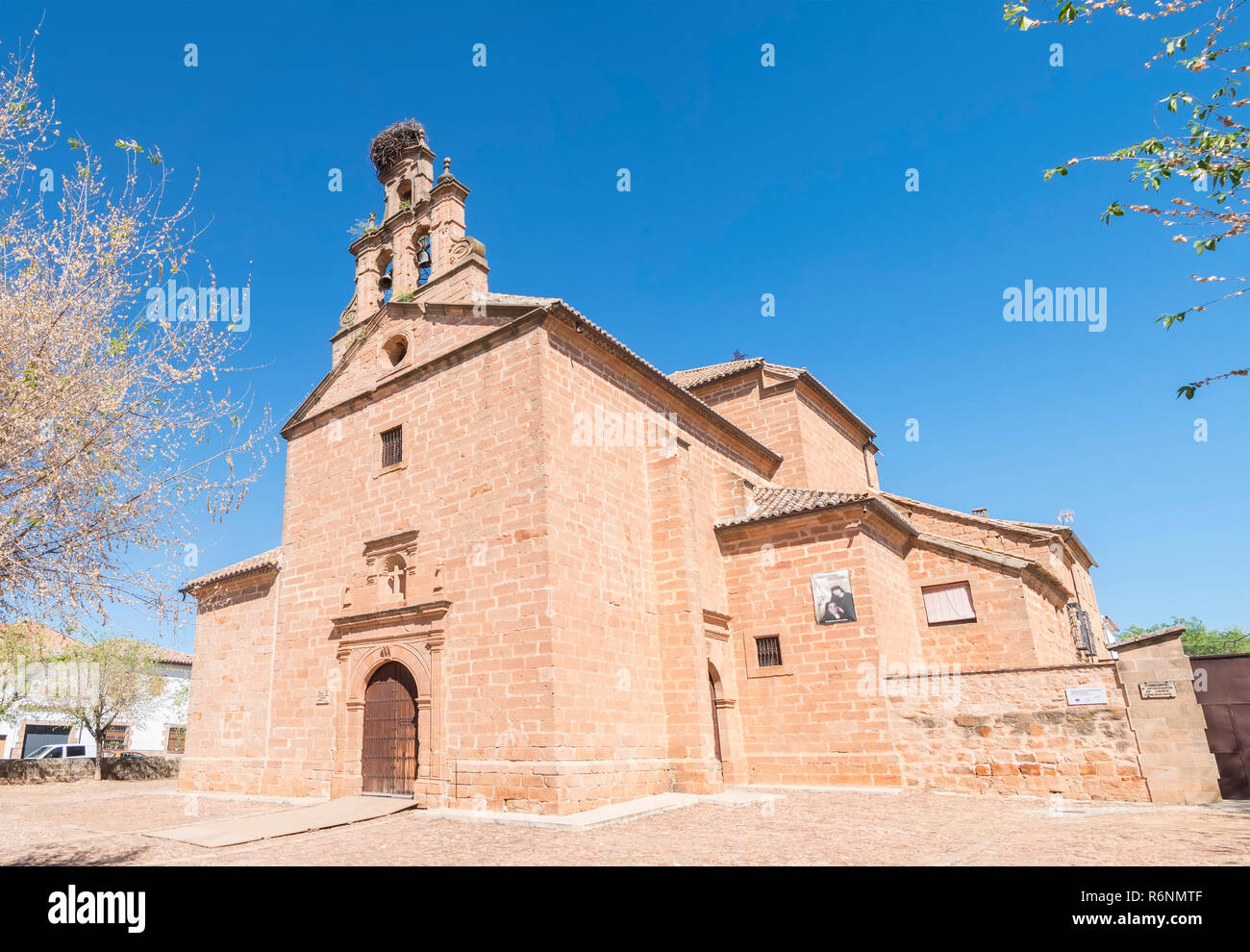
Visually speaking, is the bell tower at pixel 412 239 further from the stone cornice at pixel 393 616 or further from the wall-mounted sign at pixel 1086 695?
the wall-mounted sign at pixel 1086 695

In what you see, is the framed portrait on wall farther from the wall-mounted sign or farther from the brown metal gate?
the brown metal gate

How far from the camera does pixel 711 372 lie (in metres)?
24.1

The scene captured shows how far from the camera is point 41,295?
22.2 feet

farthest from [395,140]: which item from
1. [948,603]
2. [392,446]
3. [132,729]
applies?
[132,729]

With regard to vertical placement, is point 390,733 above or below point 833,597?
below

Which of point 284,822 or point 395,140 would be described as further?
point 395,140

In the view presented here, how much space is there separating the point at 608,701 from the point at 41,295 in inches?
351

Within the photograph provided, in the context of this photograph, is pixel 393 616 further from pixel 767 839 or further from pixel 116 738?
pixel 116 738

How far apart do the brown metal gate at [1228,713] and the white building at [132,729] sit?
1463 inches

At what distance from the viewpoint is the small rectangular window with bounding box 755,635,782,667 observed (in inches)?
588

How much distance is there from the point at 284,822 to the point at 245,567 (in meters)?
8.61

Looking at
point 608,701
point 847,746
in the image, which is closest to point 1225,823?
point 847,746

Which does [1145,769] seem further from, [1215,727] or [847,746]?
[847,746]
